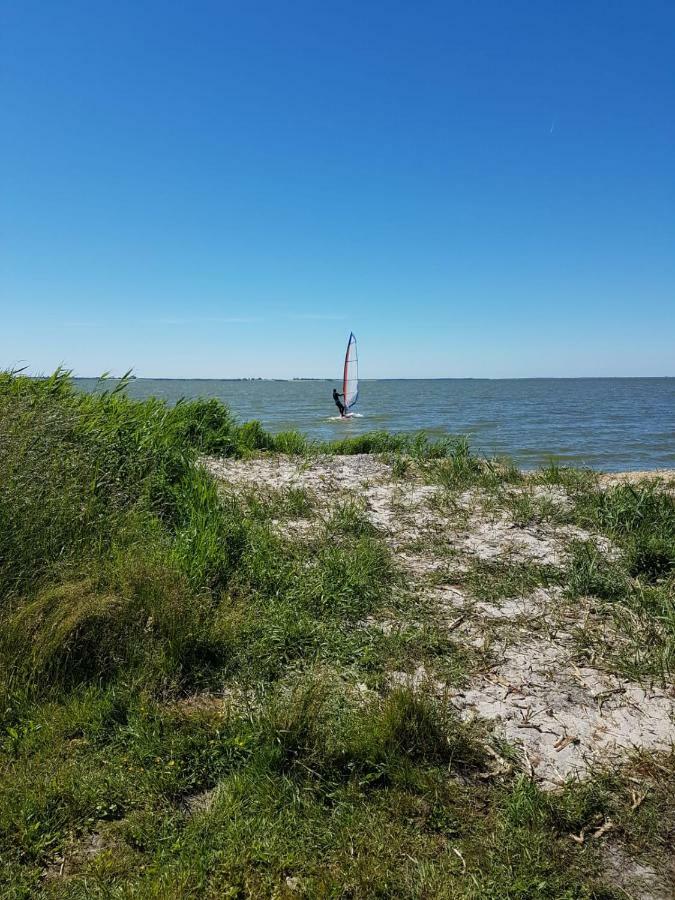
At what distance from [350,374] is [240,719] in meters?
26.0

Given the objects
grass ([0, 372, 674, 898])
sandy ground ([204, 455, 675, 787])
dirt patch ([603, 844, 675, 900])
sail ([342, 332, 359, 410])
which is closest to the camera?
dirt patch ([603, 844, 675, 900])

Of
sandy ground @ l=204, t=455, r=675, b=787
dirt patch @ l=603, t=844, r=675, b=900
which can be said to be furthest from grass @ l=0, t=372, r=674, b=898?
sandy ground @ l=204, t=455, r=675, b=787

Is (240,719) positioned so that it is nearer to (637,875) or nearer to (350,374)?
(637,875)

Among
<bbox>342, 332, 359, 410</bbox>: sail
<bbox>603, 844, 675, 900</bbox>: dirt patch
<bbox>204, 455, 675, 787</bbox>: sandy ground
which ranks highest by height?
<bbox>342, 332, 359, 410</bbox>: sail

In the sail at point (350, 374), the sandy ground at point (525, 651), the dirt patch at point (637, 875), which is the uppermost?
the sail at point (350, 374)

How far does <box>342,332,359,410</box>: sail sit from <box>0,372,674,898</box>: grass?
21.0 m

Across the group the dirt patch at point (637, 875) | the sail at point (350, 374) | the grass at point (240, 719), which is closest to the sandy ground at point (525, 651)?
the grass at point (240, 719)

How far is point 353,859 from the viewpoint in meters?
2.38

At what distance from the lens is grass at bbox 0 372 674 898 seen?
237 cm

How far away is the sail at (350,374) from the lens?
1043 inches

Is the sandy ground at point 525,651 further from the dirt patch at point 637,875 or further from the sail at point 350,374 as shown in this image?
the sail at point 350,374

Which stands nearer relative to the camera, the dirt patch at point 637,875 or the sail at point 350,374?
the dirt patch at point 637,875

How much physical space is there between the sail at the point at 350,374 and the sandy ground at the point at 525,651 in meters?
18.9

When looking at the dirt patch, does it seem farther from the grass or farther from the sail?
the sail
